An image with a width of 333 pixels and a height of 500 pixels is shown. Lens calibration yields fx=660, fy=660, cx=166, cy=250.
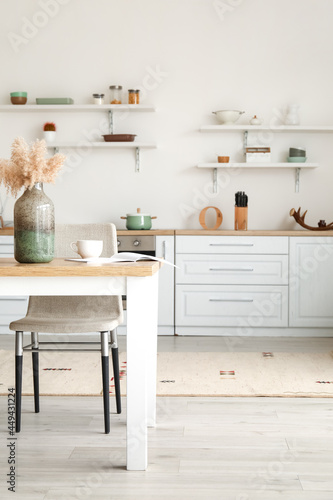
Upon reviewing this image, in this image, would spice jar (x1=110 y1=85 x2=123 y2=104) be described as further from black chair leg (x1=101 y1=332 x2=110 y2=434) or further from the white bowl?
black chair leg (x1=101 y1=332 x2=110 y2=434)

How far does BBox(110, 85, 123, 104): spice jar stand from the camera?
515 cm

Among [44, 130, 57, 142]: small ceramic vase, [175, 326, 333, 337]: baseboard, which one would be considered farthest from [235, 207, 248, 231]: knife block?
[44, 130, 57, 142]: small ceramic vase

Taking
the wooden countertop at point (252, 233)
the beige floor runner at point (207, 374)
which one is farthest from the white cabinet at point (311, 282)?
the beige floor runner at point (207, 374)

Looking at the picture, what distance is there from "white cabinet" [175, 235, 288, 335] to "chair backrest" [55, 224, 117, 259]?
6.46ft

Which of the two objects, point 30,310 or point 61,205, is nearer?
point 30,310

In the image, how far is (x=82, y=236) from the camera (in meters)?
2.86

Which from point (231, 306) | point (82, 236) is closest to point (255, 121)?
point (231, 306)

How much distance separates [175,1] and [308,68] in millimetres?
1174

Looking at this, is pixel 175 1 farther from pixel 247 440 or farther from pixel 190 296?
pixel 247 440

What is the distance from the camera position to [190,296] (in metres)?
4.80

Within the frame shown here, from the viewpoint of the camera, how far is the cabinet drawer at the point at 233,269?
4.76 metres

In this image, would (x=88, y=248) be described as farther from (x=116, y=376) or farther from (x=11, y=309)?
(x=11, y=309)

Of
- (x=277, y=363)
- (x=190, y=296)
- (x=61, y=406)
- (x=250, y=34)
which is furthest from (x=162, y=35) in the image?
(x=61, y=406)

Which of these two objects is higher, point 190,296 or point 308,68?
point 308,68
